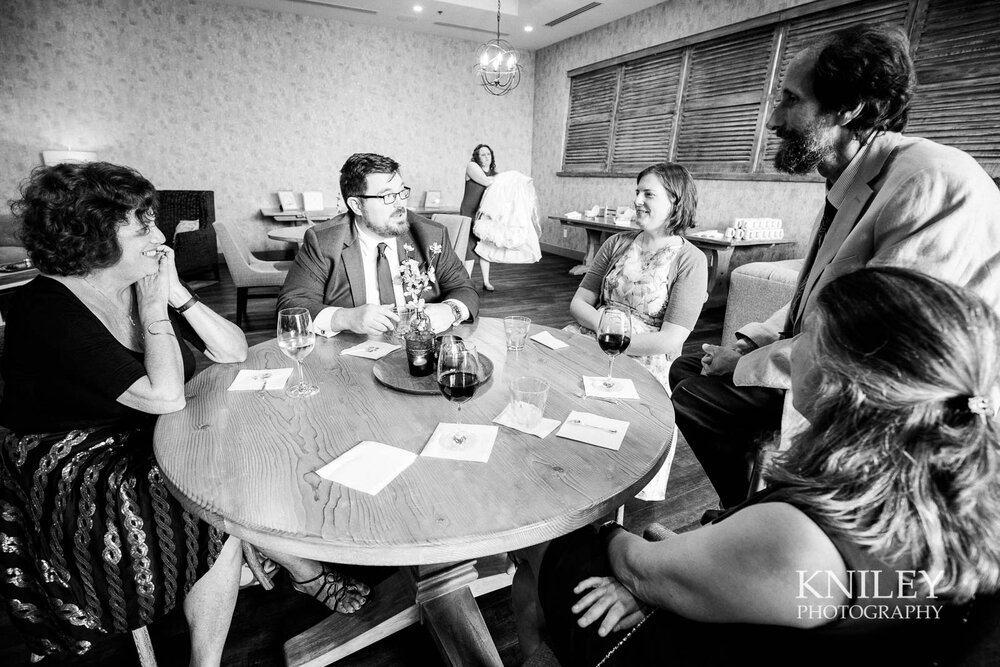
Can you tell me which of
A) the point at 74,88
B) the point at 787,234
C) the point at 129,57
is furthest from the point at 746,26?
the point at 74,88

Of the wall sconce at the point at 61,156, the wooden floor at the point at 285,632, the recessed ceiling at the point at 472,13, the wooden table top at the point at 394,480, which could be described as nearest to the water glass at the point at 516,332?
the wooden table top at the point at 394,480

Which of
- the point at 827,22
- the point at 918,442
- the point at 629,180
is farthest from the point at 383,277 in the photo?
the point at 629,180

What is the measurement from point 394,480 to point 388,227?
4.48 ft

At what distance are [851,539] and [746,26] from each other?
5.90 metres

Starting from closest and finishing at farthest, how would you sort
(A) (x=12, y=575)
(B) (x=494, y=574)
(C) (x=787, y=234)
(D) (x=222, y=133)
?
(A) (x=12, y=575)
(B) (x=494, y=574)
(C) (x=787, y=234)
(D) (x=222, y=133)

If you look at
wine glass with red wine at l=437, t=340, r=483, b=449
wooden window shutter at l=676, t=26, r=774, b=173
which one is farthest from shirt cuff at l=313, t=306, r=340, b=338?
wooden window shutter at l=676, t=26, r=774, b=173

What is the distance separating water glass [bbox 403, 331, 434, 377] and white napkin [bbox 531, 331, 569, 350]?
46cm

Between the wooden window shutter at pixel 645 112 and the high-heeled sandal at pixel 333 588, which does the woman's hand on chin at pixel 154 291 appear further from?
the wooden window shutter at pixel 645 112

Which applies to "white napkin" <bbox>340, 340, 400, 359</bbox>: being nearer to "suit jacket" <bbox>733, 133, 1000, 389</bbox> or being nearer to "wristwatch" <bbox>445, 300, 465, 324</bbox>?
"wristwatch" <bbox>445, 300, 465, 324</bbox>

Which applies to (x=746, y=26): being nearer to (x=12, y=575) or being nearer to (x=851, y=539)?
(x=851, y=539)

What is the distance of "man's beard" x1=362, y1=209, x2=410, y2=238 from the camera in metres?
2.02

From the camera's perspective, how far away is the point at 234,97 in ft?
21.3

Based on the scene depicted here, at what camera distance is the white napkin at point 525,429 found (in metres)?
1.07

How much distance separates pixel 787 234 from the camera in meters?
4.83
